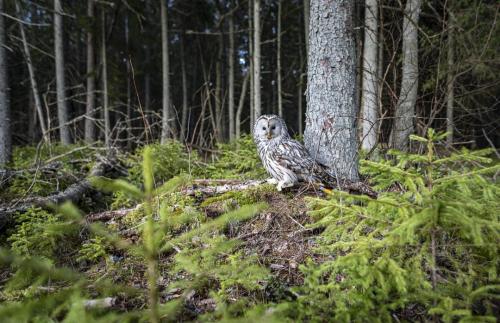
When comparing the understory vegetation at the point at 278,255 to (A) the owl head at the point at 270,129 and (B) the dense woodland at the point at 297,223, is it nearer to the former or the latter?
(B) the dense woodland at the point at 297,223

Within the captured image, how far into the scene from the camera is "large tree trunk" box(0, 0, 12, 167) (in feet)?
19.3

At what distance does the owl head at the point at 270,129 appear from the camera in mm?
4121

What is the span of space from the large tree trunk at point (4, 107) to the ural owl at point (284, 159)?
197 inches

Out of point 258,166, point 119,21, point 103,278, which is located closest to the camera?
point 103,278

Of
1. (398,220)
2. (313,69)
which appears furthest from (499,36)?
(398,220)

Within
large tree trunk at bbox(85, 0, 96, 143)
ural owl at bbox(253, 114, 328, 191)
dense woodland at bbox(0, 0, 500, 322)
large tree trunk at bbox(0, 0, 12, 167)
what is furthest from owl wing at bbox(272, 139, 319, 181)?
large tree trunk at bbox(85, 0, 96, 143)

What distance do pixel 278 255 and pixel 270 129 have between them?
177 cm

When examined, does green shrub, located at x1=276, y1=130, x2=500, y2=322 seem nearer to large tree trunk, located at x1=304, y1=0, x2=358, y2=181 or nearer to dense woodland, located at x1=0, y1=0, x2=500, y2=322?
dense woodland, located at x1=0, y1=0, x2=500, y2=322

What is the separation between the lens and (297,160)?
3.81 meters

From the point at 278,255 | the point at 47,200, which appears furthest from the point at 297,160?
the point at 47,200

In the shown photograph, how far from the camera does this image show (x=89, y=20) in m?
10.3

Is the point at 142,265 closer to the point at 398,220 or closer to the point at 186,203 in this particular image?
the point at 186,203

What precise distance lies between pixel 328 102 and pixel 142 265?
9.12 ft

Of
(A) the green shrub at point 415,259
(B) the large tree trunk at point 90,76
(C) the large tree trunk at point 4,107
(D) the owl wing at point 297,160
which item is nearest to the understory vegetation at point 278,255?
(A) the green shrub at point 415,259
